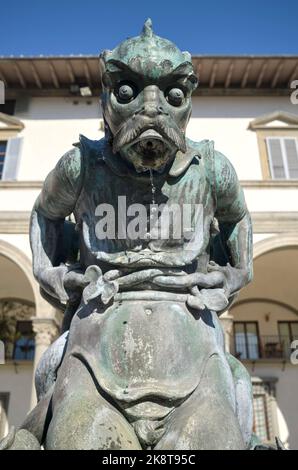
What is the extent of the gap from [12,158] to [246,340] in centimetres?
829

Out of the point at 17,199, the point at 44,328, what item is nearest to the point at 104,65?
the point at 44,328

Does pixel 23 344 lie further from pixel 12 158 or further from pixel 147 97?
pixel 147 97

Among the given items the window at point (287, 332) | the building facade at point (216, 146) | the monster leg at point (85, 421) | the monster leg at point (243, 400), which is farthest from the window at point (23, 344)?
the monster leg at point (85, 421)

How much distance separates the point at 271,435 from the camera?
13.9 metres

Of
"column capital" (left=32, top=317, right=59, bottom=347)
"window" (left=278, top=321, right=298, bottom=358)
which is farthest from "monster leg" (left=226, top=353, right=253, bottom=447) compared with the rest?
"window" (left=278, top=321, right=298, bottom=358)

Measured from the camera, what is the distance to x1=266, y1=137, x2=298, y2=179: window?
14023 mm

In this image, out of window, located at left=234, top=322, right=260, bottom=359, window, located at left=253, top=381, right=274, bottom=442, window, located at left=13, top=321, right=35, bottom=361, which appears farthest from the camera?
window, located at left=234, top=322, right=260, bottom=359

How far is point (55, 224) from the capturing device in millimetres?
2016

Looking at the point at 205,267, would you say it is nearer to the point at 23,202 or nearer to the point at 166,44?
the point at 166,44

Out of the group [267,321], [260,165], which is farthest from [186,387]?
[267,321]

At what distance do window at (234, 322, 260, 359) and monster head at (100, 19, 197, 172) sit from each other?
46.0 feet

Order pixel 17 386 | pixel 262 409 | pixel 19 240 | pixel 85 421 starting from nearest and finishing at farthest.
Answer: pixel 85 421
pixel 19 240
pixel 17 386
pixel 262 409

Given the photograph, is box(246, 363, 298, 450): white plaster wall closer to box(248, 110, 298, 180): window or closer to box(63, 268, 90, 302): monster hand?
box(248, 110, 298, 180): window

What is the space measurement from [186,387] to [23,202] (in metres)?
11.9
